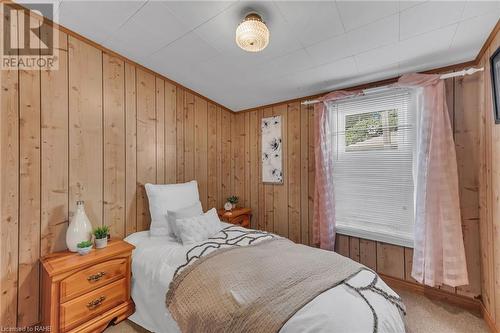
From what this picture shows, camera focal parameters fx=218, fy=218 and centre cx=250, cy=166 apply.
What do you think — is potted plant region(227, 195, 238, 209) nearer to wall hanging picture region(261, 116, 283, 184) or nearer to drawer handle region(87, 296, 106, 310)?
wall hanging picture region(261, 116, 283, 184)

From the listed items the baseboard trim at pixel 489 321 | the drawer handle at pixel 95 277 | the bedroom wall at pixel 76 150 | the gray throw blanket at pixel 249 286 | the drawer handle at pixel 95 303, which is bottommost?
the baseboard trim at pixel 489 321

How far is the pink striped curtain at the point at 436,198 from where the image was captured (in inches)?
69.1

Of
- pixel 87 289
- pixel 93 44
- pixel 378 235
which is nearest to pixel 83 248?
pixel 87 289

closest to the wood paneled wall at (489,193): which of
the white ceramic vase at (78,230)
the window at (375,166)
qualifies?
the window at (375,166)

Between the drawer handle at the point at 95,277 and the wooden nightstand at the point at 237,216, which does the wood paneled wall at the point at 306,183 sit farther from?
the drawer handle at the point at 95,277

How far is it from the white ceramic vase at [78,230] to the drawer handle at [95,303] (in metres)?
0.40

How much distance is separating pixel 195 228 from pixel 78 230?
0.86m

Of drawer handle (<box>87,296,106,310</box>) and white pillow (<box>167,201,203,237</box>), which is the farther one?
white pillow (<box>167,201,203,237</box>)

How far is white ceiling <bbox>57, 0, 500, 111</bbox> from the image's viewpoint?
4.61ft

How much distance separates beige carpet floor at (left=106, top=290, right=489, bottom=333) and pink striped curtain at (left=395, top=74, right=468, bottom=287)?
0.24 m

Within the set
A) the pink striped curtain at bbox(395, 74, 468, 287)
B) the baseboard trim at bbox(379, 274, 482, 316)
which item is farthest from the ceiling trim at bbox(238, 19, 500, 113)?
the baseboard trim at bbox(379, 274, 482, 316)

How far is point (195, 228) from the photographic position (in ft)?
6.22

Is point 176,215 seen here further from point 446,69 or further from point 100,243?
point 446,69

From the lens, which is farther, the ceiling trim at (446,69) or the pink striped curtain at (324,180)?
the pink striped curtain at (324,180)
